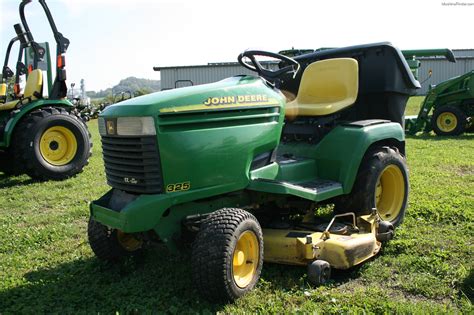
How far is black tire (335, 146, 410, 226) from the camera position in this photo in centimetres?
423

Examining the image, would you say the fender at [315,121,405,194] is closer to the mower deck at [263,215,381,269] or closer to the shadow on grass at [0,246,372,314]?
the mower deck at [263,215,381,269]

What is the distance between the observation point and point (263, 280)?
347 centimetres

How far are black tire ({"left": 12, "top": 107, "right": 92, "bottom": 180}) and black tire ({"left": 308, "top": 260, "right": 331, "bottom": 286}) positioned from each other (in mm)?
5229

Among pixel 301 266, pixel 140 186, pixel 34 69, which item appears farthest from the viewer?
pixel 34 69

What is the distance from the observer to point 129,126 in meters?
3.21

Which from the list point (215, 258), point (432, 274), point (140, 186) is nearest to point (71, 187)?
point (140, 186)

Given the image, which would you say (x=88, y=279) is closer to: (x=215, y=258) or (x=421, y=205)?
(x=215, y=258)

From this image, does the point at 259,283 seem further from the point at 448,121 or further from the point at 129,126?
the point at 448,121

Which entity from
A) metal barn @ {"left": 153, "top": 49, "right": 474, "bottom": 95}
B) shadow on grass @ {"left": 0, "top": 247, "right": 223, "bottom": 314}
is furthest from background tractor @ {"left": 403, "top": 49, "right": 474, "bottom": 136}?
metal barn @ {"left": 153, "top": 49, "right": 474, "bottom": 95}

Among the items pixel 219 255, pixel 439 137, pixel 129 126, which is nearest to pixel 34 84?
pixel 129 126

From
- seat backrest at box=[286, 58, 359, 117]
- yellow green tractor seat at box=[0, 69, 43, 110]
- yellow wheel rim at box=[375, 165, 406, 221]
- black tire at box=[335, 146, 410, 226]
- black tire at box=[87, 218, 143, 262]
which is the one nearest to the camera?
black tire at box=[87, 218, 143, 262]

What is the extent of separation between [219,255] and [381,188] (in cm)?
233

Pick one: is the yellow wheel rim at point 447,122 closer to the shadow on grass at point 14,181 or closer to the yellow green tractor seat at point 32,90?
the yellow green tractor seat at point 32,90

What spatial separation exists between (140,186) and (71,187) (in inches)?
163
